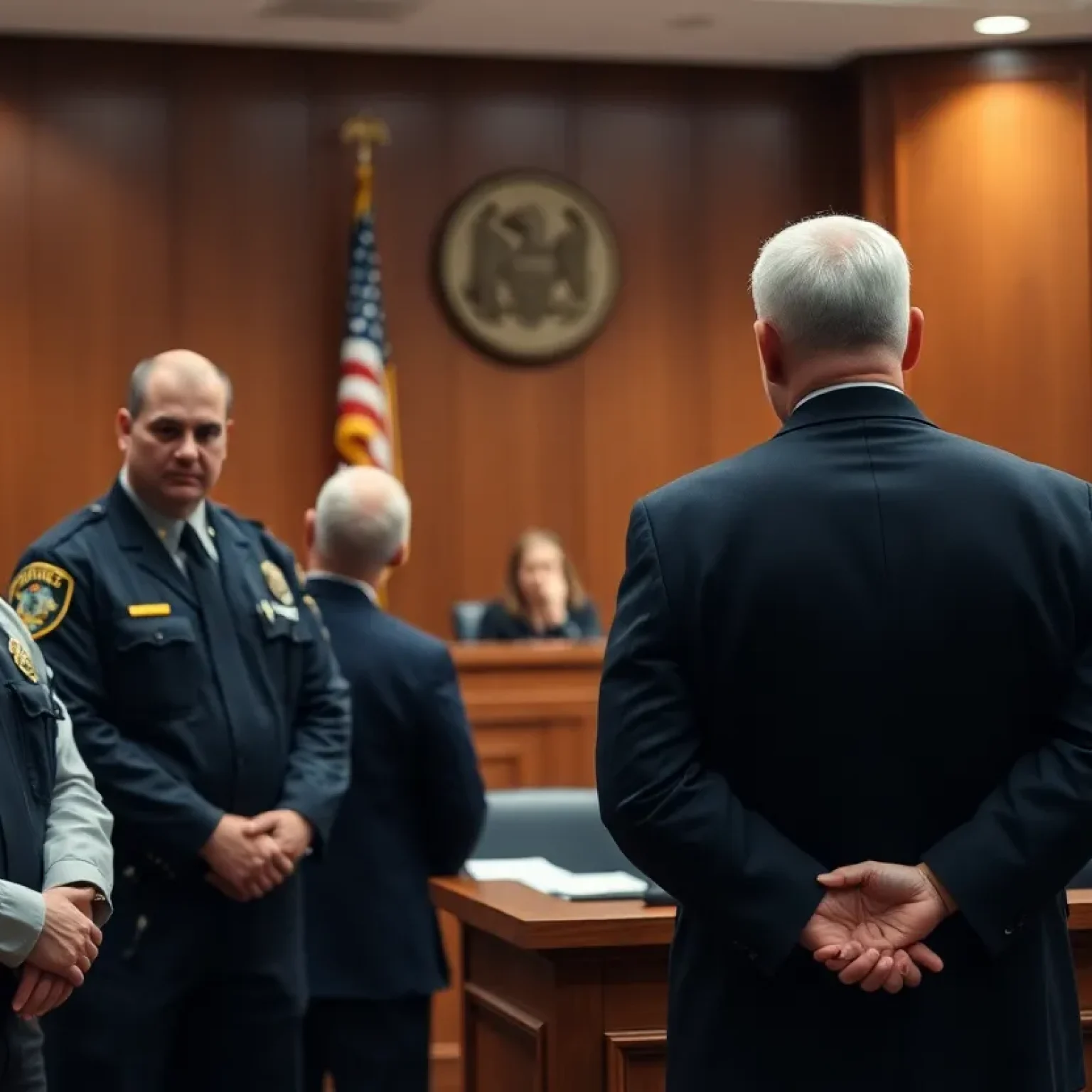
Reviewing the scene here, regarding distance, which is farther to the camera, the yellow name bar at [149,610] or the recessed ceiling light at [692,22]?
the recessed ceiling light at [692,22]

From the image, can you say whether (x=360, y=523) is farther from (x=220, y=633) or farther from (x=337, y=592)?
(x=220, y=633)

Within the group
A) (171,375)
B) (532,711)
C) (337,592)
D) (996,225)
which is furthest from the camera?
(996,225)

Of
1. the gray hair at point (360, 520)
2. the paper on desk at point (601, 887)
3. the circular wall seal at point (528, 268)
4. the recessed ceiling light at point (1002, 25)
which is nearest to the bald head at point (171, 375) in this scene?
the gray hair at point (360, 520)

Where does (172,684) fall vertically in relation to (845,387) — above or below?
below

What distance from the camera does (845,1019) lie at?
2145 mm

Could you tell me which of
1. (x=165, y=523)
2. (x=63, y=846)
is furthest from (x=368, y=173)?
(x=63, y=846)

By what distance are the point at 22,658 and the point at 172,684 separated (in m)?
0.68

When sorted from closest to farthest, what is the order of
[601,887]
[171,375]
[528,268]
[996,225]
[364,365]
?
[601,887] → [171,375] → [364,365] → [996,225] → [528,268]

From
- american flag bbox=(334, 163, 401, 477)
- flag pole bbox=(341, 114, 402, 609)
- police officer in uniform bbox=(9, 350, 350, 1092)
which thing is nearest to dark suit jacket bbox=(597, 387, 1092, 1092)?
police officer in uniform bbox=(9, 350, 350, 1092)

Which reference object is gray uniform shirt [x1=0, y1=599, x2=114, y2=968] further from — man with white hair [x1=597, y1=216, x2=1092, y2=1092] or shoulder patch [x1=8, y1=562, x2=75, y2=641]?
man with white hair [x1=597, y1=216, x2=1092, y2=1092]

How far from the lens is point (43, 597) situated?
3.39 m

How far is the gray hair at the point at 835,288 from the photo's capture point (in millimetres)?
2203

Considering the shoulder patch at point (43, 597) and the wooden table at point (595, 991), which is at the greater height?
the shoulder patch at point (43, 597)

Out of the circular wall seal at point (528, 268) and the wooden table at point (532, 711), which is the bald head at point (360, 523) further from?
the circular wall seal at point (528, 268)
